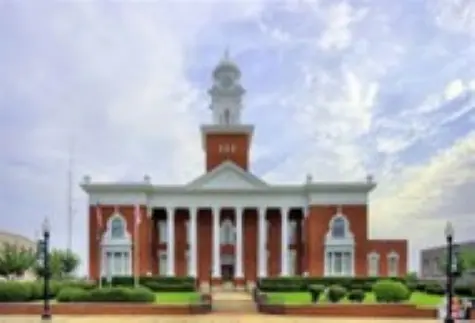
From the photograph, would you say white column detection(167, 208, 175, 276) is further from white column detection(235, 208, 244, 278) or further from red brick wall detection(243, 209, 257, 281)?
red brick wall detection(243, 209, 257, 281)

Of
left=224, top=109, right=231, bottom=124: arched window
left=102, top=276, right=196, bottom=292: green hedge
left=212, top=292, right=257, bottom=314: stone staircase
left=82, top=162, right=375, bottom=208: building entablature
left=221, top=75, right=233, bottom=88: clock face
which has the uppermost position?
left=221, top=75, right=233, bottom=88: clock face

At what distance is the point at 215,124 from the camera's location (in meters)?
88.7

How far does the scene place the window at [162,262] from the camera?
279ft

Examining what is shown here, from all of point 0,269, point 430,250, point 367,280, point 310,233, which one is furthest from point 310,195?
point 430,250

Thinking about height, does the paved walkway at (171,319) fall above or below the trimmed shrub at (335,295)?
→ below

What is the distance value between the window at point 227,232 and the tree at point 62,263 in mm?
15471

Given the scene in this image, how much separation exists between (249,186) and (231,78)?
13.1m

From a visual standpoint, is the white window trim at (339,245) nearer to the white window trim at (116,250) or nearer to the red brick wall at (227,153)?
the red brick wall at (227,153)

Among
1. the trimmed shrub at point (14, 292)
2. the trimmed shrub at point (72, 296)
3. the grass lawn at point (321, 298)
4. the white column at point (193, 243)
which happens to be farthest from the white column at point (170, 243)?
the trimmed shrub at point (72, 296)

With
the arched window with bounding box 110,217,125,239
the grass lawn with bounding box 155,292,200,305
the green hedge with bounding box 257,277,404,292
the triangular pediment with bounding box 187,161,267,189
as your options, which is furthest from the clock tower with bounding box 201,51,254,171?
the grass lawn with bounding box 155,292,200,305

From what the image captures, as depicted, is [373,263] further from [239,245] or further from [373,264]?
[239,245]

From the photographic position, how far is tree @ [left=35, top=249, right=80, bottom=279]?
284 ft

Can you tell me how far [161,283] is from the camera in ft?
229

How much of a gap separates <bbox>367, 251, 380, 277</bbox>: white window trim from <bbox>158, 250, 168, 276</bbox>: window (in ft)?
60.4
